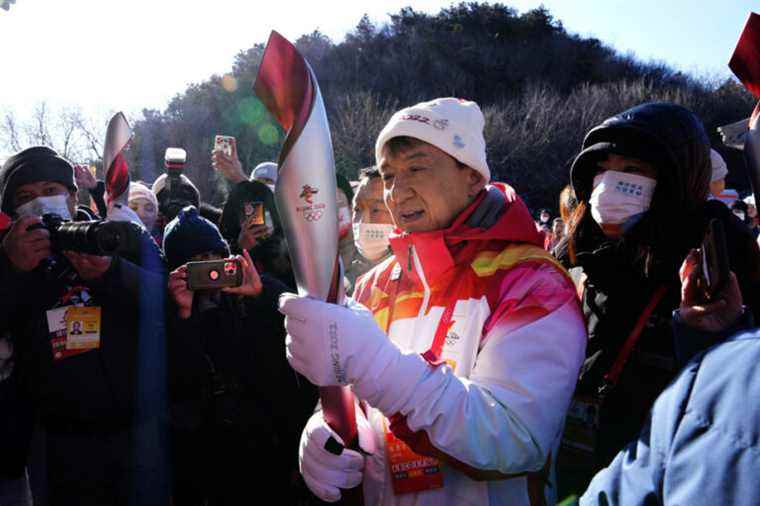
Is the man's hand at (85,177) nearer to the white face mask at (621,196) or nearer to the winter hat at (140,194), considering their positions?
the winter hat at (140,194)

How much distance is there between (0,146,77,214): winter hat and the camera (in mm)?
2555

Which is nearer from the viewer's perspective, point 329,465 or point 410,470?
point 329,465

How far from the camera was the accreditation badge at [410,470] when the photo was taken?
152cm

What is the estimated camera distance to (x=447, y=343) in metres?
1.62

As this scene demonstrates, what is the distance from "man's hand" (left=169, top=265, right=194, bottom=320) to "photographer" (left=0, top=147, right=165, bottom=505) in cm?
10

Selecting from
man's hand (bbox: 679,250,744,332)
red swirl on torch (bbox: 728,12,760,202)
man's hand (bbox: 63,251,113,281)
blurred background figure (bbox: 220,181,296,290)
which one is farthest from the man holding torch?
A: blurred background figure (bbox: 220,181,296,290)

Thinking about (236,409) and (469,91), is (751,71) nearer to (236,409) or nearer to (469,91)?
(236,409)

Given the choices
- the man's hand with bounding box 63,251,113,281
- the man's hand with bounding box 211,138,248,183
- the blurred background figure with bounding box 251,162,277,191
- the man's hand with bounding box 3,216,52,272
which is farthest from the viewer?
the blurred background figure with bounding box 251,162,277,191

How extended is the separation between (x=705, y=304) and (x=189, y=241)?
2.35m

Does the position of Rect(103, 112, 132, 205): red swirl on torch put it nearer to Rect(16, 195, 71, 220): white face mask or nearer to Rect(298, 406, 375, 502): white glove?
Rect(16, 195, 71, 220): white face mask

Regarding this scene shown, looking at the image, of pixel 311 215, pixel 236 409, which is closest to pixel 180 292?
pixel 236 409

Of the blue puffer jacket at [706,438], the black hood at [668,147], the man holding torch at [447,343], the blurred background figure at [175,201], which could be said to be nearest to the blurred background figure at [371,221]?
the man holding torch at [447,343]

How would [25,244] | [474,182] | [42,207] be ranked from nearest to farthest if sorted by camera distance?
[474,182] → [25,244] → [42,207]

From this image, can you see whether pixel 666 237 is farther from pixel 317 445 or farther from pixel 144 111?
pixel 144 111
